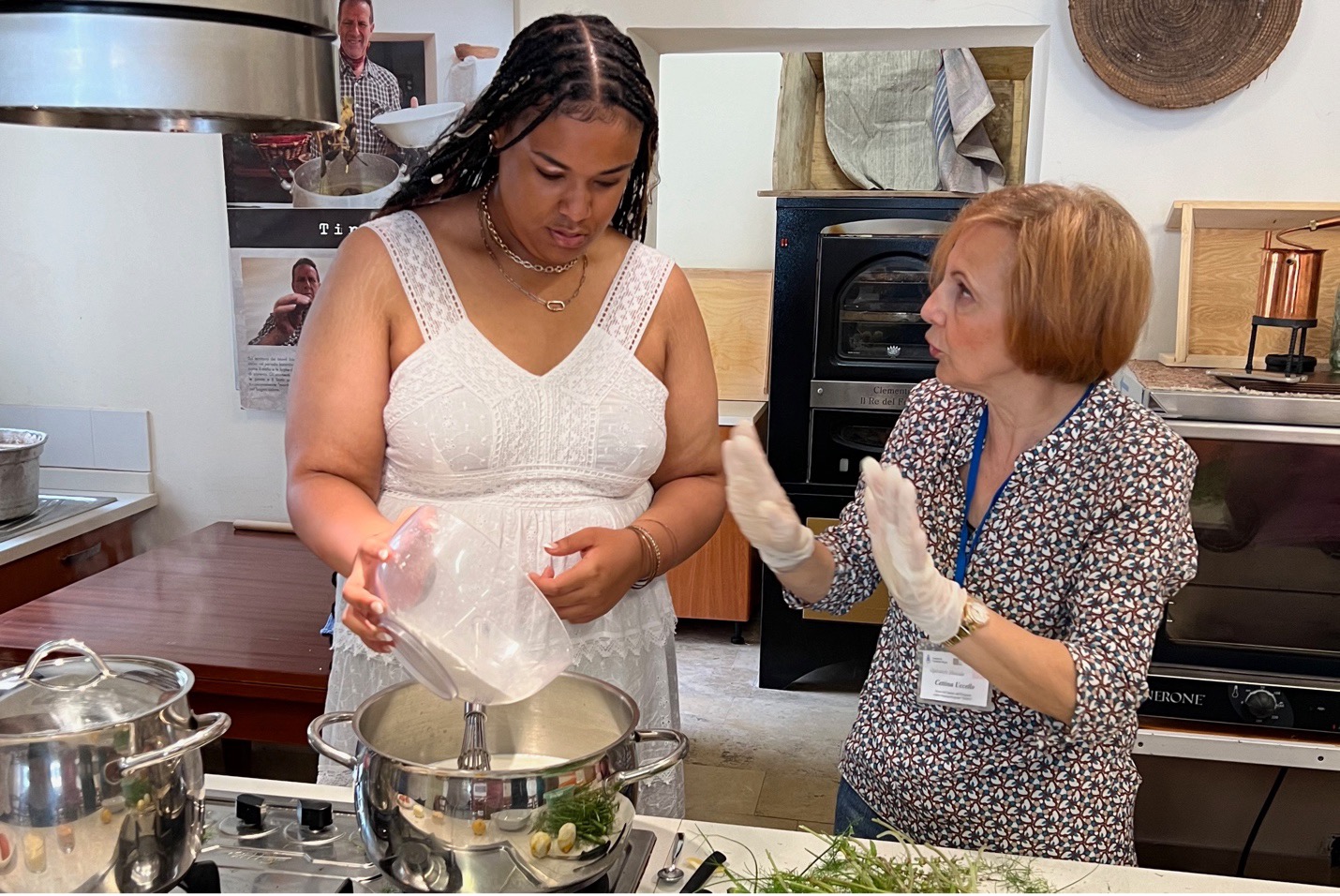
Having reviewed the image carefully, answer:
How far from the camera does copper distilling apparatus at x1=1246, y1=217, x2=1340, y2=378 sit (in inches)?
86.0

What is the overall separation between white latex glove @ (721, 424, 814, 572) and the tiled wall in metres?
2.57

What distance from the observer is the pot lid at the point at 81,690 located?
1.01 m

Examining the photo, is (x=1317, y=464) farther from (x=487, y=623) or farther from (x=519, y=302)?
(x=487, y=623)

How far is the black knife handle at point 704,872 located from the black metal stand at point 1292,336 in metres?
1.66

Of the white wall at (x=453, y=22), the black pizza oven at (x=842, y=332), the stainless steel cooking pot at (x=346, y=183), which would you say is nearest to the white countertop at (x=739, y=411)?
the black pizza oven at (x=842, y=332)

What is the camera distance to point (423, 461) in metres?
1.51

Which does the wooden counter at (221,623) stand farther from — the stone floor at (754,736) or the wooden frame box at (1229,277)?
the wooden frame box at (1229,277)

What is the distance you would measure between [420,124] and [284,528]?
3.92ft

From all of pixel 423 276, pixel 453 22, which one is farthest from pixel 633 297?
pixel 453 22

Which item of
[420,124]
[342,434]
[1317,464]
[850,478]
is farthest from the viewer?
[850,478]

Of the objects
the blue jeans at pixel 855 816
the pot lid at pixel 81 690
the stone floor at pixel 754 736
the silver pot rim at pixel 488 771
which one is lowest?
the stone floor at pixel 754 736

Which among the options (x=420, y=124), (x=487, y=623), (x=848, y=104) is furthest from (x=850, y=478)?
(x=487, y=623)

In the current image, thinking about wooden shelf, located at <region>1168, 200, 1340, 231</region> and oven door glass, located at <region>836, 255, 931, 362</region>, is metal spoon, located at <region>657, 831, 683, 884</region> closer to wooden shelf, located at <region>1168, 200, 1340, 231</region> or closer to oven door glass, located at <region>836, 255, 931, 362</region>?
wooden shelf, located at <region>1168, 200, 1340, 231</region>

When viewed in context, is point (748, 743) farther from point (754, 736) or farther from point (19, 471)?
point (19, 471)
